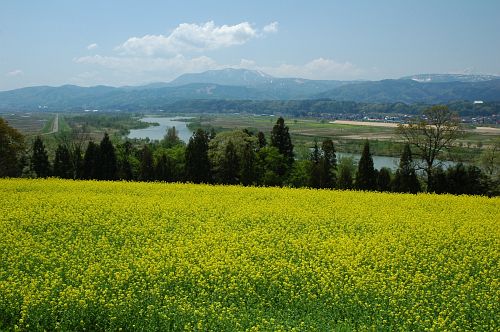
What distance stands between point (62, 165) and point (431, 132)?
33.5 m

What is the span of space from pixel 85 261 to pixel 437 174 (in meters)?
30.7

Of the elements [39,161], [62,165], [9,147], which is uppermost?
[9,147]

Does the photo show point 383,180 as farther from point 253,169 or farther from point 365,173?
point 253,169

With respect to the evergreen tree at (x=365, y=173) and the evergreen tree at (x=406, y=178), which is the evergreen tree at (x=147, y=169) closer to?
the evergreen tree at (x=365, y=173)

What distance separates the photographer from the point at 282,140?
48312 mm

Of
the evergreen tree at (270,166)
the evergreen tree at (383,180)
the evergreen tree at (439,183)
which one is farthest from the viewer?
the evergreen tree at (270,166)

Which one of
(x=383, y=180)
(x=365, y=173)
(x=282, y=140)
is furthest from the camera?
(x=282, y=140)

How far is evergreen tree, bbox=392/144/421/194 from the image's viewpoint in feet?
121

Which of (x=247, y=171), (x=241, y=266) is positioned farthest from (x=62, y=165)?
(x=241, y=266)

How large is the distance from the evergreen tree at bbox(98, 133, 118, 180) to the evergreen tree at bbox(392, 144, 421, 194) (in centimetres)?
2401

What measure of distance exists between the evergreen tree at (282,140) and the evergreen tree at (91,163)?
17.8 m

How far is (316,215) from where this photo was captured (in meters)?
19.7

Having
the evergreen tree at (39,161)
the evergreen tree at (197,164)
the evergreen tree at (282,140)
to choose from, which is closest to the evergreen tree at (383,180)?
the evergreen tree at (282,140)

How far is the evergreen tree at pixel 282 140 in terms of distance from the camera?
48094 mm
